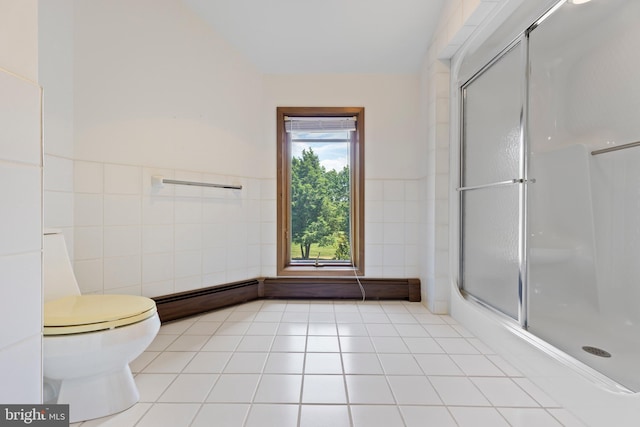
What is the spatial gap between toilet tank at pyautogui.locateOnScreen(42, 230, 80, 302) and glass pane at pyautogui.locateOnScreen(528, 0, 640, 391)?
2.13 metres

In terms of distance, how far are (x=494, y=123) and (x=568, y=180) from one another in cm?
50

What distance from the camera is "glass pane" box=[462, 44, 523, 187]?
1597mm

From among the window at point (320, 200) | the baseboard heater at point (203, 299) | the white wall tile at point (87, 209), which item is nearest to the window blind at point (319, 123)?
the window at point (320, 200)

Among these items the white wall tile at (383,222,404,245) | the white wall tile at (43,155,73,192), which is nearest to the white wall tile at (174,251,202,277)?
the white wall tile at (43,155,73,192)

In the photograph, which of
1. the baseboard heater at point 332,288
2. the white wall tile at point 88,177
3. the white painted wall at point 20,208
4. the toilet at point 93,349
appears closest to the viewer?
the white painted wall at point 20,208

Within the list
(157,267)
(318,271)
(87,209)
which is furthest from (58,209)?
(318,271)

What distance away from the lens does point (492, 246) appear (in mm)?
1786

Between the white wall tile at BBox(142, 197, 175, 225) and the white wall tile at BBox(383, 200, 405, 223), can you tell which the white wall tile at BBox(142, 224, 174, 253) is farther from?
the white wall tile at BBox(383, 200, 405, 223)

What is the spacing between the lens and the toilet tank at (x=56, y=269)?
1229mm

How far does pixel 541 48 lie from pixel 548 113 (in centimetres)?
34

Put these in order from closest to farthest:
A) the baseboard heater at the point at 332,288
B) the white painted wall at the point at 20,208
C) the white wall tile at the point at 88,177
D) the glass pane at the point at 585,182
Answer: the white painted wall at the point at 20,208
the glass pane at the point at 585,182
the white wall tile at the point at 88,177
the baseboard heater at the point at 332,288

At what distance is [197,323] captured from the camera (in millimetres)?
1930

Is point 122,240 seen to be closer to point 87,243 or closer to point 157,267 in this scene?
point 87,243

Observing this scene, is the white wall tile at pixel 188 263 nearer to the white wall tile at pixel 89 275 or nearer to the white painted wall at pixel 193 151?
the white painted wall at pixel 193 151
